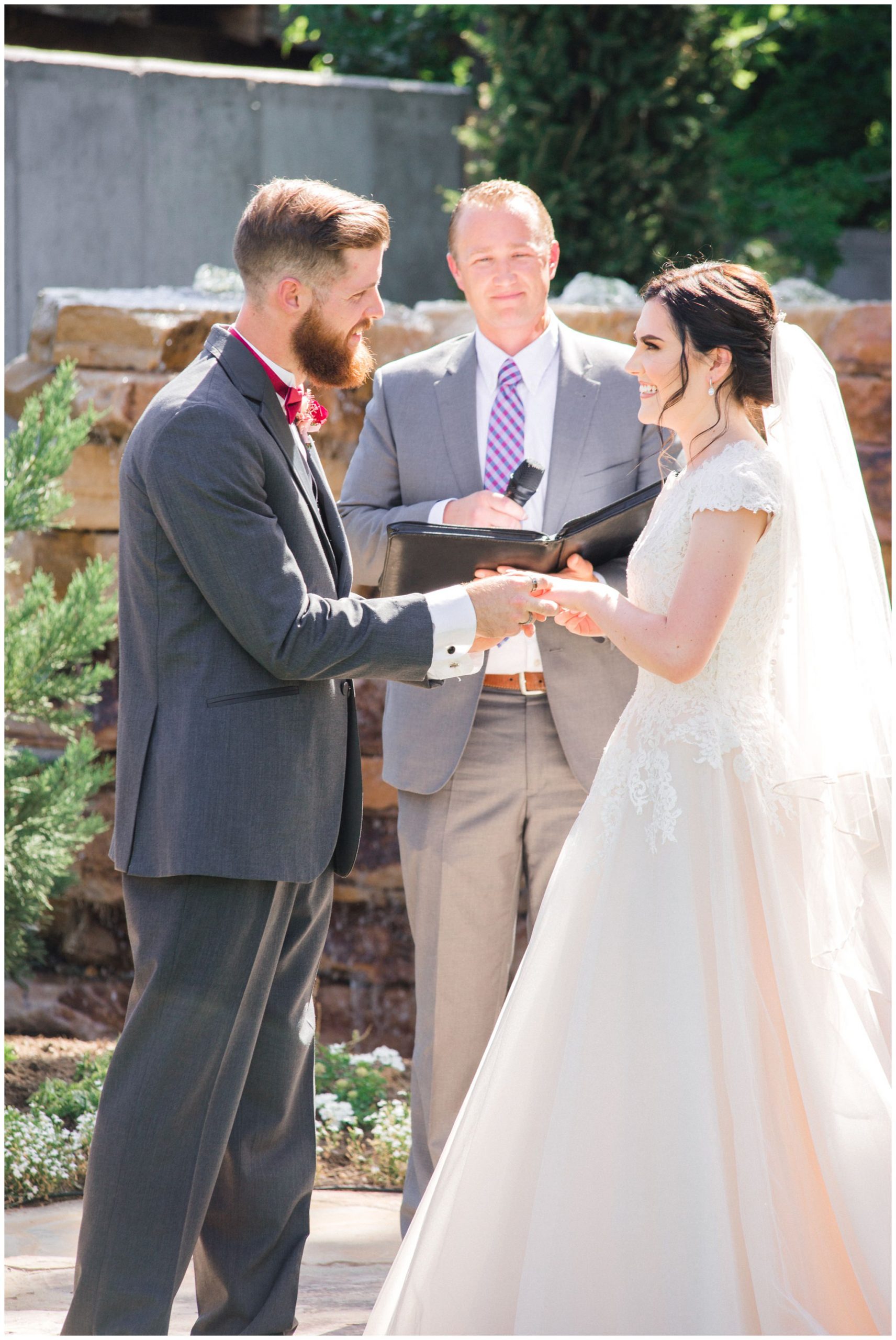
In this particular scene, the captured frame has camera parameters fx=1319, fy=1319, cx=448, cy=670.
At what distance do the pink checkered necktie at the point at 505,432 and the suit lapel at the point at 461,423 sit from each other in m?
0.03

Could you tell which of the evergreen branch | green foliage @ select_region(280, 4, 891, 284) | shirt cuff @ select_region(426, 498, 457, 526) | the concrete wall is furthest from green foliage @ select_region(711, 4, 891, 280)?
shirt cuff @ select_region(426, 498, 457, 526)

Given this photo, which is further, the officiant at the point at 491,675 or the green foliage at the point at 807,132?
the green foliage at the point at 807,132

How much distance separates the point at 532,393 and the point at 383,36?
6.81 meters

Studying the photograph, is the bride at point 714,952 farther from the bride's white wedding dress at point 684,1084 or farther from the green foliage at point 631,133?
the green foliage at point 631,133

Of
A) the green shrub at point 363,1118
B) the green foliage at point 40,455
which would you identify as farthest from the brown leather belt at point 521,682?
the green foliage at point 40,455

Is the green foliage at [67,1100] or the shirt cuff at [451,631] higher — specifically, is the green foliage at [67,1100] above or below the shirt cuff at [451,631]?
below

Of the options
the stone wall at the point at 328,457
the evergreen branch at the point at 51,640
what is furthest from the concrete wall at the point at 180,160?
the evergreen branch at the point at 51,640

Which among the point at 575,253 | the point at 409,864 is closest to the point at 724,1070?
the point at 409,864

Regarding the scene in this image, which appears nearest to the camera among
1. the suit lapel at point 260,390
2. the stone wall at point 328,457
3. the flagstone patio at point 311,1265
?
the suit lapel at point 260,390

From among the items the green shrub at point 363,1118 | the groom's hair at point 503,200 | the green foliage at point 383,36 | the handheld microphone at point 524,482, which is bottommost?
the green shrub at point 363,1118

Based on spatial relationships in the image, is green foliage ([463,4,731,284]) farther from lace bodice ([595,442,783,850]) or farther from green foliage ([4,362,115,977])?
lace bodice ([595,442,783,850])

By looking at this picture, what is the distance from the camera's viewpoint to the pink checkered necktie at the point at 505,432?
10.5 ft

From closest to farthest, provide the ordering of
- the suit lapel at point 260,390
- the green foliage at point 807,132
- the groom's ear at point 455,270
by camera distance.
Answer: the suit lapel at point 260,390 → the groom's ear at point 455,270 → the green foliage at point 807,132

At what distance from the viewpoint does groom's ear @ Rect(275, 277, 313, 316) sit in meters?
2.38
